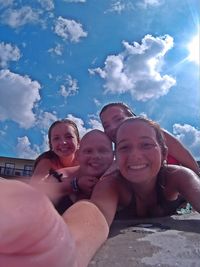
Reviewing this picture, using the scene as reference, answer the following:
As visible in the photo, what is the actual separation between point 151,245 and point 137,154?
0.46 m

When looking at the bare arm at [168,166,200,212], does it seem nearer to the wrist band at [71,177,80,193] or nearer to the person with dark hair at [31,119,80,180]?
the wrist band at [71,177,80,193]

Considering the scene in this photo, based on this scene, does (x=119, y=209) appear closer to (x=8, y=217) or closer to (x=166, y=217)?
(x=166, y=217)

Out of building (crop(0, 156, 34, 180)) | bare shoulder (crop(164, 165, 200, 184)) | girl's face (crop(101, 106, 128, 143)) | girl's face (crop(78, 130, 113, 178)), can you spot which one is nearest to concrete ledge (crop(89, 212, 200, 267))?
bare shoulder (crop(164, 165, 200, 184))

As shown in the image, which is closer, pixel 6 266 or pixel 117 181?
pixel 6 266

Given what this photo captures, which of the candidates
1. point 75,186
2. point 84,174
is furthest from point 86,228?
point 84,174

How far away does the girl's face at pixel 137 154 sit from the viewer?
1420mm

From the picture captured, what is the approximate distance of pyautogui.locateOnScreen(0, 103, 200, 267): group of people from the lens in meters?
0.44

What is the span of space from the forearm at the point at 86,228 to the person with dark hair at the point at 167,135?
1.10m

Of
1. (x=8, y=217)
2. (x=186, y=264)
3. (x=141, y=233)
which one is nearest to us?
(x=8, y=217)

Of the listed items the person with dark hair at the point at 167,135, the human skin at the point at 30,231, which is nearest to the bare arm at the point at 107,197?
the human skin at the point at 30,231

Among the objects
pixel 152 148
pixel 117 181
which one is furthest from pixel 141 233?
pixel 152 148

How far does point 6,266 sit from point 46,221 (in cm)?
8

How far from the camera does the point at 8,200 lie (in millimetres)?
407

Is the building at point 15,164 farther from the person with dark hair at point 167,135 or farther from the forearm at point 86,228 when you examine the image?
the forearm at point 86,228
